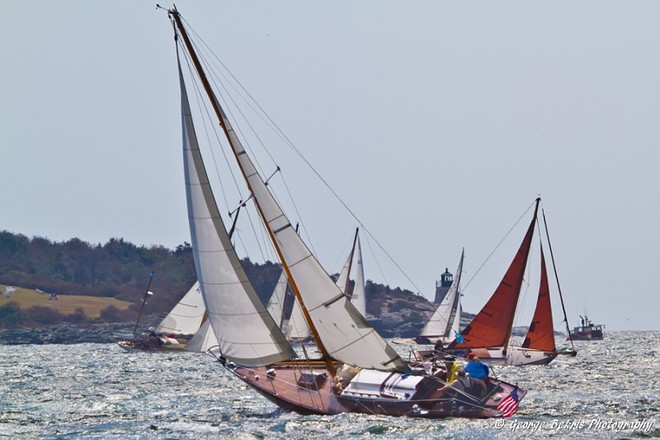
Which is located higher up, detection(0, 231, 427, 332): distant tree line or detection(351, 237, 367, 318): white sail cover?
detection(0, 231, 427, 332): distant tree line

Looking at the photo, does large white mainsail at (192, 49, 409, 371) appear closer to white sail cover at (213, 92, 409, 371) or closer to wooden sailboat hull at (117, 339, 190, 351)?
white sail cover at (213, 92, 409, 371)

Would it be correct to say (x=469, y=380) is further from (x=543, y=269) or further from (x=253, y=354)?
(x=543, y=269)

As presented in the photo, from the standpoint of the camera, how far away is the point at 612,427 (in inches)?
974

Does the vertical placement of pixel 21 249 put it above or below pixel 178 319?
above

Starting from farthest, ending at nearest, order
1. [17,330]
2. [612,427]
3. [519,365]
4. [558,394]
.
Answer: [17,330] → [519,365] → [558,394] → [612,427]

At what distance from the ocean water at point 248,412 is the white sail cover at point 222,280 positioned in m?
1.79

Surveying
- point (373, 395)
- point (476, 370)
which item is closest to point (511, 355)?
point (476, 370)

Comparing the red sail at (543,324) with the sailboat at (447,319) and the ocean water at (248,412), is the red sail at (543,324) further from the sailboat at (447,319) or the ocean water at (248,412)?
the sailboat at (447,319)

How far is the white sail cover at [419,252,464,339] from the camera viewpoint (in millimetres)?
81000

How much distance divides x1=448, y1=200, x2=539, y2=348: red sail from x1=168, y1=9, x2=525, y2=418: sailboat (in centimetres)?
2308

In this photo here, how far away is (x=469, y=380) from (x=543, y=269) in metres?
26.3

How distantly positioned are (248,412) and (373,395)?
16.0 feet

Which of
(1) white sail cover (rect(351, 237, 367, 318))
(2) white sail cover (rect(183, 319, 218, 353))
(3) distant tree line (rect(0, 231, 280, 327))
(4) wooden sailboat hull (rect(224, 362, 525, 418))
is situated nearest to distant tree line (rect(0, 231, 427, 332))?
(3) distant tree line (rect(0, 231, 280, 327))

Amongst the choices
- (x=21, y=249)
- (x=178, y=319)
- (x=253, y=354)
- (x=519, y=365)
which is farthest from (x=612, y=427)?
(x=21, y=249)
